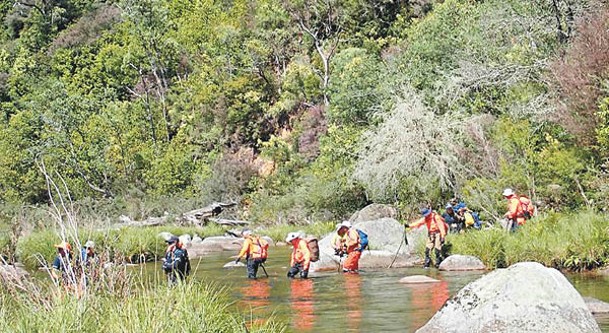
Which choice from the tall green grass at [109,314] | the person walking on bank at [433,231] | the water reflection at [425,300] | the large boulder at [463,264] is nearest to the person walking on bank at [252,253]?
the person walking on bank at [433,231]

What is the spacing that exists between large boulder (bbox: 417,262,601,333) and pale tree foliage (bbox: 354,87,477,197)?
19694 millimetres

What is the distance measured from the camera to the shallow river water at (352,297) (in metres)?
13.5

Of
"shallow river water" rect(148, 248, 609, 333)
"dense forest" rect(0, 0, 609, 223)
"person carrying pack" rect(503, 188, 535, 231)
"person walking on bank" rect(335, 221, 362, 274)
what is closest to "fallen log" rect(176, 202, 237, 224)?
"dense forest" rect(0, 0, 609, 223)

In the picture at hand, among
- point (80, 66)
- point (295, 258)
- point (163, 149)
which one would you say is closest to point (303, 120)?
point (163, 149)

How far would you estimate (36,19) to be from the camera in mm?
69188

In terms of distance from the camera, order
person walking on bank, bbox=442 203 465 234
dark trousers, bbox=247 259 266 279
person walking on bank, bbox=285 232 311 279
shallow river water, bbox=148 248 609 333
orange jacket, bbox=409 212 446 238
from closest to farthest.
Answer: shallow river water, bbox=148 248 609 333, person walking on bank, bbox=285 232 311 279, dark trousers, bbox=247 259 266 279, orange jacket, bbox=409 212 446 238, person walking on bank, bbox=442 203 465 234

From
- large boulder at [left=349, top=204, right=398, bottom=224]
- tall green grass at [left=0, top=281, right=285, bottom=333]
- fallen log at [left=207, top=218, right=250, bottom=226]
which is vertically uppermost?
tall green grass at [left=0, top=281, right=285, bottom=333]

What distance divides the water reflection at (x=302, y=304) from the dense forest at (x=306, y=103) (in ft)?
17.8

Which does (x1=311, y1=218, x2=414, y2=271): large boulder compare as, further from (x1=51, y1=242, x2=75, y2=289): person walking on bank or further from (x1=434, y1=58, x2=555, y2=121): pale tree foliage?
(x1=51, y1=242, x2=75, y2=289): person walking on bank

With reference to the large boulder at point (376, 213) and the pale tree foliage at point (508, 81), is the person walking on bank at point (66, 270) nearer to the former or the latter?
the pale tree foliage at point (508, 81)

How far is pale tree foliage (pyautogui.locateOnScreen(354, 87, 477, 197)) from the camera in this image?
3128 cm

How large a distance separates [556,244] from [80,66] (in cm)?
5217

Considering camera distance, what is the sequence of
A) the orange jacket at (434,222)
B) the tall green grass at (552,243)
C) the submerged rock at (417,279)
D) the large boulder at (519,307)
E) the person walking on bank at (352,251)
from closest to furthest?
the large boulder at (519,307), the tall green grass at (552,243), the submerged rock at (417,279), the orange jacket at (434,222), the person walking on bank at (352,251)

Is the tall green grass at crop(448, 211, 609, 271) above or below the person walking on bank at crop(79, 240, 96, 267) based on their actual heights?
below
